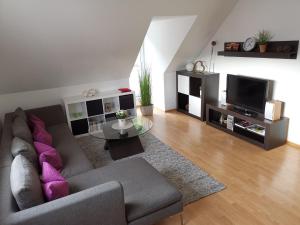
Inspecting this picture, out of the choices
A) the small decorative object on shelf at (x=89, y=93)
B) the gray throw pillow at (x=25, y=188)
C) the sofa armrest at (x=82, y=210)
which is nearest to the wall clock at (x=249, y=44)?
the small decorative object on shelf at (x=89, y=93)

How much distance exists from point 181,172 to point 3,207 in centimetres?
193

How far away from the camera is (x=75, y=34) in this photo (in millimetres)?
2994

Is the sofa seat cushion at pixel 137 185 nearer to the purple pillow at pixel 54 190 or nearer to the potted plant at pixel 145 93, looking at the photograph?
the purple pillow at pixel 54 190

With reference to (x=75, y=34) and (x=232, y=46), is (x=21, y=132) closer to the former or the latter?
(x=75, y=34)

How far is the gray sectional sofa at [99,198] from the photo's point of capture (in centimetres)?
146

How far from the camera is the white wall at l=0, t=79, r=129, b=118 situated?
3.83 metres

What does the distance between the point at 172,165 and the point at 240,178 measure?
2.71 ft

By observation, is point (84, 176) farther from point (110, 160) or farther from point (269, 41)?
point (269, 41)

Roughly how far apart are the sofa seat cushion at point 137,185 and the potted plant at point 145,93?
2.64 m

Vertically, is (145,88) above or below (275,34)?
below

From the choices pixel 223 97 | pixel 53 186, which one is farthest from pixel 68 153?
pixel 223 97

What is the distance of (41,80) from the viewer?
378 cm

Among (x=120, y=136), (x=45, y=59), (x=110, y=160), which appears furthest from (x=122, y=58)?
(x=110, y=160)

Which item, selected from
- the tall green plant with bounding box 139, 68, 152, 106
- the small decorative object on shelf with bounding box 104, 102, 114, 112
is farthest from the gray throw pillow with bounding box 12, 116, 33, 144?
the tall green plant with bounding box 139, 68, 152, 106
